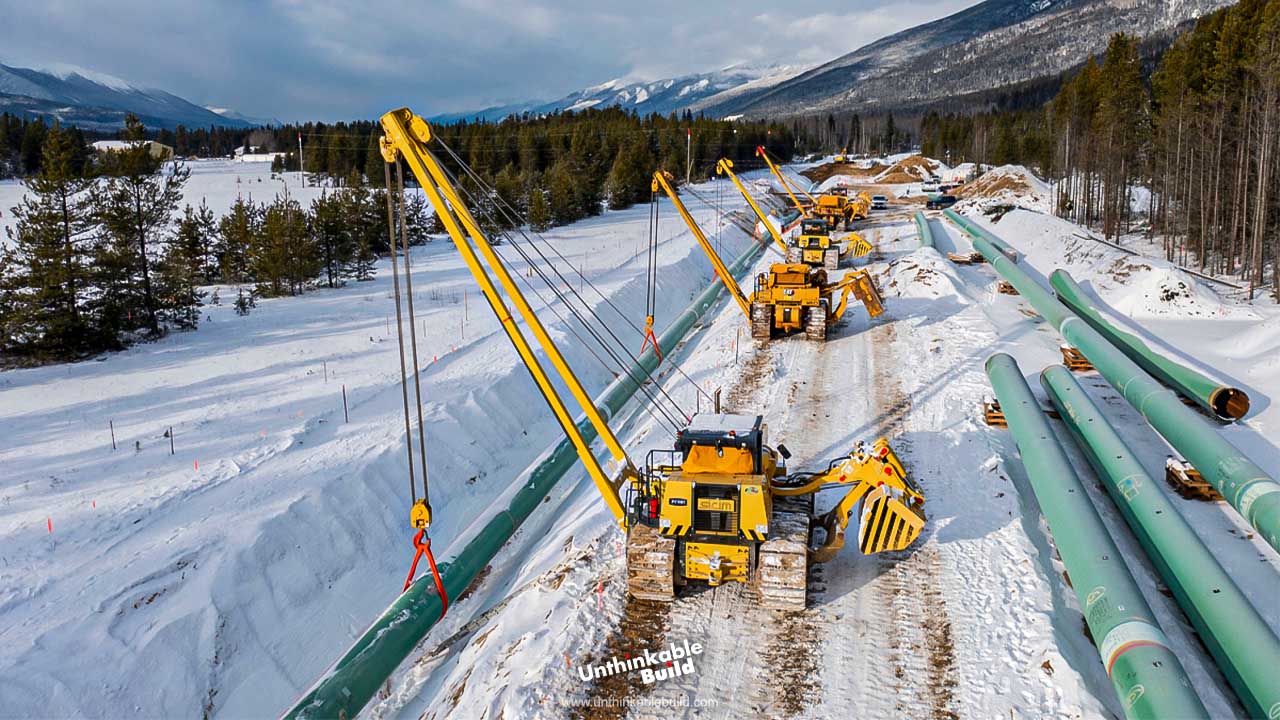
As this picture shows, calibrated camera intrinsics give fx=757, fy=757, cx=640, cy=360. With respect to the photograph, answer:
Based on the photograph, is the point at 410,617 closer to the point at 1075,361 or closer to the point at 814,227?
the point at 1075,361

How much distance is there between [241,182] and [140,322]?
57.9m

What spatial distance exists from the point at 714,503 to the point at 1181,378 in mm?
13418

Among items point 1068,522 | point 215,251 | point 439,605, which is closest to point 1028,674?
point 1068,522

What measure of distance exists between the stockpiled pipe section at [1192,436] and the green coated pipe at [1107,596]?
2094mm

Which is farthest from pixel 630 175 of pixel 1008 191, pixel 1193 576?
pixel 1193 576

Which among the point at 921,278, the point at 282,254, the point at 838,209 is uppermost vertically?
the point at 838,209

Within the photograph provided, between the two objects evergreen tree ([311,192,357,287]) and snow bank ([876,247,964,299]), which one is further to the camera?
evergreen tree ([311,192,357,287])

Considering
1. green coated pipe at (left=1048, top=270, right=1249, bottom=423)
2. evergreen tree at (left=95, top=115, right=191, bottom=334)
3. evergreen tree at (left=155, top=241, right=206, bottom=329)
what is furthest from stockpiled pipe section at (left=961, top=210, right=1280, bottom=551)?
evergreen tree at (left=155, top=241, right=206, bottom=329)

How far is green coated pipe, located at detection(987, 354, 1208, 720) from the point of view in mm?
7367

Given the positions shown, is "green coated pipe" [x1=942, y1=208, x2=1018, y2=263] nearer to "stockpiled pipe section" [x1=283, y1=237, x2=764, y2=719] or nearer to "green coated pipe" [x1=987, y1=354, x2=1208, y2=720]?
"green coated pipe" [x1=987, y1=354, x2=1208, y2=720]

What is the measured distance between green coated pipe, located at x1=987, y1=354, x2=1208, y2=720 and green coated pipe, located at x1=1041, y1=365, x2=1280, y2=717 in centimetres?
66

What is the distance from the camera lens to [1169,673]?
755 centimetres

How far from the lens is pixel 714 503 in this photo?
1062cm

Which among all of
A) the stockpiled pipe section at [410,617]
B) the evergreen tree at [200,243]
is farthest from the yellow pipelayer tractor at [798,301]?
the evergreen tree at [200,243]
